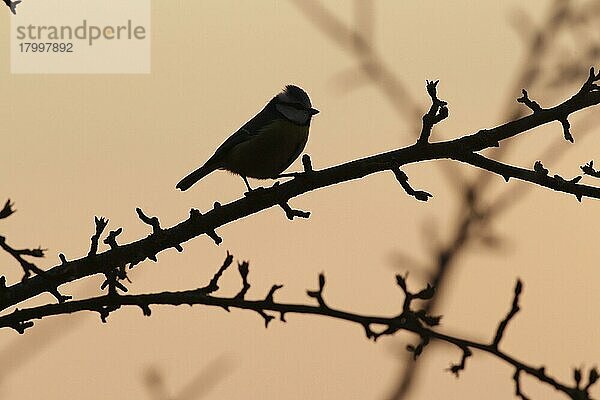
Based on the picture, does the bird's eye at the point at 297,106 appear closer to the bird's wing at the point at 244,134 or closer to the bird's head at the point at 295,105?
the bird's head at the point at 295,105

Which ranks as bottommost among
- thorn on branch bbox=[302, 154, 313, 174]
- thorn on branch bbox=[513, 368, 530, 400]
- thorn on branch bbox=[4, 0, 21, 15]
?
thorn on branch bbox=[513, 368, 530, 400]

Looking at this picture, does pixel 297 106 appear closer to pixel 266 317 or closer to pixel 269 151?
pixel 269 151

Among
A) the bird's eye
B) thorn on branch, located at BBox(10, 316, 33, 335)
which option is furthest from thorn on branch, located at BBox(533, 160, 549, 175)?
the bird's eye

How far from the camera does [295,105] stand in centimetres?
890

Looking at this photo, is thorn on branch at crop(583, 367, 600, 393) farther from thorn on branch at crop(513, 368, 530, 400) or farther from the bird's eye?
the bird's eye

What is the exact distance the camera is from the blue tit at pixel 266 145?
327 inches

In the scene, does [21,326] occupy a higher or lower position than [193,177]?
lower

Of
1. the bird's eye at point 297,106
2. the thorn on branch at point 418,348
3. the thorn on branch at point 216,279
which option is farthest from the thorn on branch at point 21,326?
the bird's eye at point 297,106

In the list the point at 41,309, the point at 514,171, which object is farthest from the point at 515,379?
the point at 41,309

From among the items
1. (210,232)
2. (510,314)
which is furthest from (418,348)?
(210,232)

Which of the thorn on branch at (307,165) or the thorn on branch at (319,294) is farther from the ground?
the thorn on branch at (307,165)

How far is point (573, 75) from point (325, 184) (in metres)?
1.93

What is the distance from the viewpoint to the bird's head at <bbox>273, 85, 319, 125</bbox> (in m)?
8.70

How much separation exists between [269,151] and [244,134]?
17.1 inches
